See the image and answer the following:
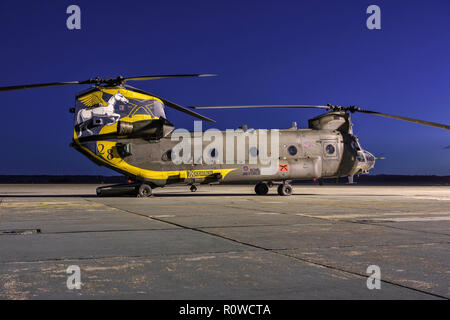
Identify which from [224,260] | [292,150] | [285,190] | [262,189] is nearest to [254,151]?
[292,150]

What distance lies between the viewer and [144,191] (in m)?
19.1

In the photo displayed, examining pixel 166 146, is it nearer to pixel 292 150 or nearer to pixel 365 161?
pixel 292 150

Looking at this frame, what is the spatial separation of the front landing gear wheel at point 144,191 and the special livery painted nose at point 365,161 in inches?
455

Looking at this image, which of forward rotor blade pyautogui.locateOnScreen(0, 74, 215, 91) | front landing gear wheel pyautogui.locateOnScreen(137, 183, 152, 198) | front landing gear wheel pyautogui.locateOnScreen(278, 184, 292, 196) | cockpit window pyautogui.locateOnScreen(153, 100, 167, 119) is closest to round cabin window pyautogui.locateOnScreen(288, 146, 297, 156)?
front landing gear wheel pyautogui.locateOnScreen(278, 184, 292, 196)

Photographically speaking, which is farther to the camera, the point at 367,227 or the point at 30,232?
the point at 367,227

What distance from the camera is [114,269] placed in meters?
3.98

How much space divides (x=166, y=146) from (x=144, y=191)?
243 centimetres

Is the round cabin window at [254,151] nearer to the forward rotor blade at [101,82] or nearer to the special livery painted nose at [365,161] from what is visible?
the special livery painted nose at [365,161]

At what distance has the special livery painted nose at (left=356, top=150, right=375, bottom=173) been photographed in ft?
72.6

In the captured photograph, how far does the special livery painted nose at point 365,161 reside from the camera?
22125 millimetres

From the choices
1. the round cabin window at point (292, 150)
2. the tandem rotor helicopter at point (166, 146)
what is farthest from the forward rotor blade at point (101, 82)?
the round cabin window at point (292, 150)
